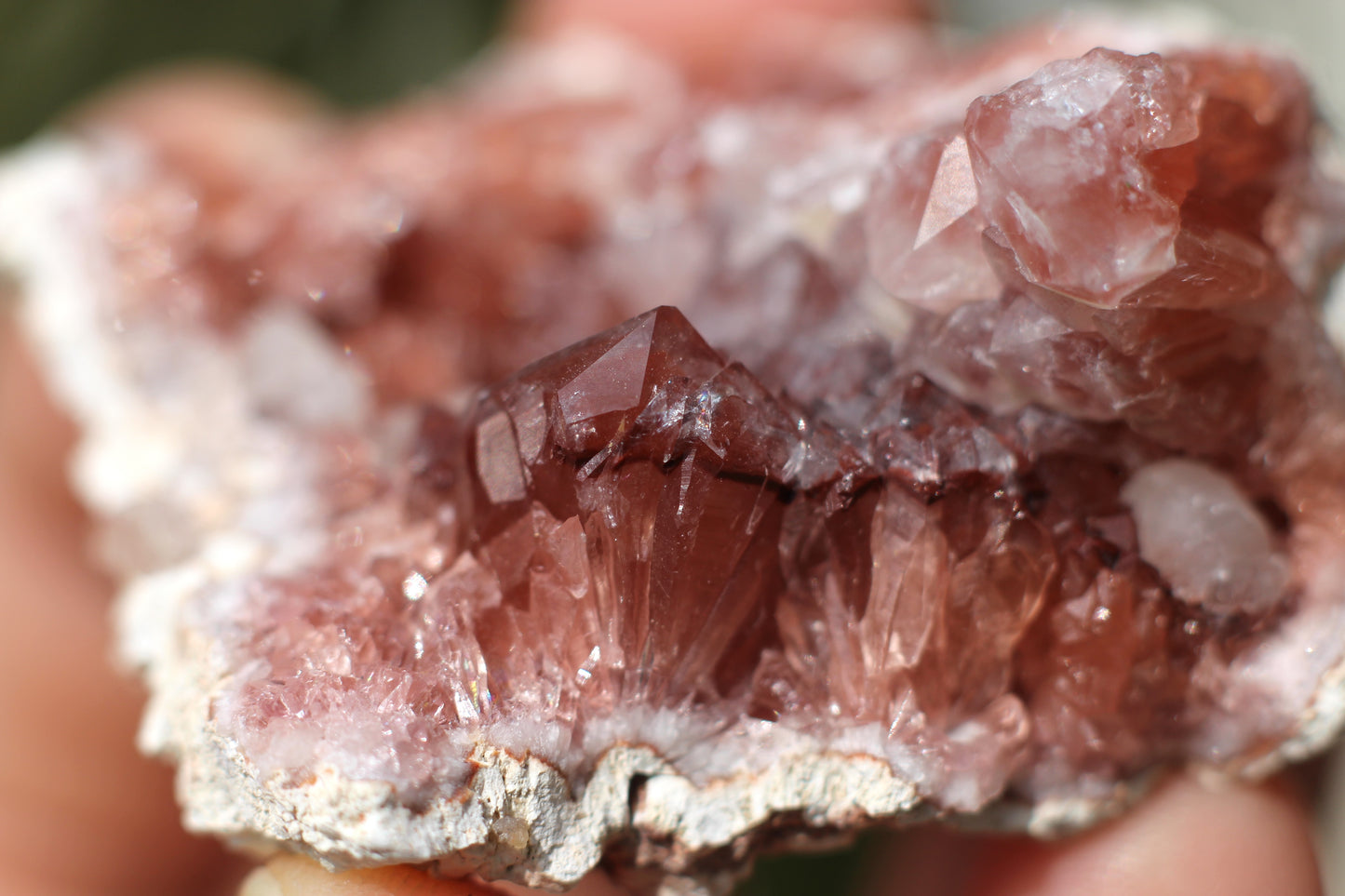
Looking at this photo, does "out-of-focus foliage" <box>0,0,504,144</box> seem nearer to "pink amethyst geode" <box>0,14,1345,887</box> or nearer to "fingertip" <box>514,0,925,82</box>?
"fingertip" <box>514,0,925,82</box>

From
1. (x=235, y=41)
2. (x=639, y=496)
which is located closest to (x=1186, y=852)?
(x=639, y=496)

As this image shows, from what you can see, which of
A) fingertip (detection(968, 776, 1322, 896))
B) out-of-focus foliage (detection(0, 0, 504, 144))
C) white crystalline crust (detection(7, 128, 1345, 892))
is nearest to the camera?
white crystalline crust (detection(7, 128, 1345, 892))

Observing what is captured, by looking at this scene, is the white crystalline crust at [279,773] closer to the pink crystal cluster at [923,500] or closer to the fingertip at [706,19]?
the pink crystal cluster at [923,500]

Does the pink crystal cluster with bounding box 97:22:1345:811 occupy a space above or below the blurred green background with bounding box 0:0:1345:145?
below

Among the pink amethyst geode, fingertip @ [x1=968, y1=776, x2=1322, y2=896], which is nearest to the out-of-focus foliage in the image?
the pink amethyst geode

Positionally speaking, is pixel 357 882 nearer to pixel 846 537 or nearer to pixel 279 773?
pixel 279 773

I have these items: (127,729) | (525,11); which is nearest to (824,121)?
(127,729)

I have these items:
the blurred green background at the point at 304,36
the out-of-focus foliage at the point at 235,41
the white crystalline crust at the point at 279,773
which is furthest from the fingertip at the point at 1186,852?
the out-of-focus foliage at the point at 235,41
